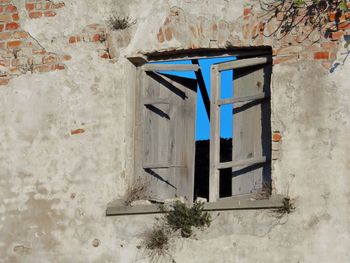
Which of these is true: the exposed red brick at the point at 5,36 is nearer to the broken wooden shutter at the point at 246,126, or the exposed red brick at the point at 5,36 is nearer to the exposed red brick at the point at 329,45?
the broken wooden shutter at the point at 246,126

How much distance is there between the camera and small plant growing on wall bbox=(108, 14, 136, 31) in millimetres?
9469

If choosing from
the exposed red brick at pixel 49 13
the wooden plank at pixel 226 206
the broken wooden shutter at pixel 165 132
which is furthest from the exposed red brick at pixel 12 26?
the wooden plank at pixel 226 206

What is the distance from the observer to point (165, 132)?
9531 millimetres

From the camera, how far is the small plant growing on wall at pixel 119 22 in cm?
947

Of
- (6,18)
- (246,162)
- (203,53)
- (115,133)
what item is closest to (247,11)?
(203,53)

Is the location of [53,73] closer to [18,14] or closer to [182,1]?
[18,14]

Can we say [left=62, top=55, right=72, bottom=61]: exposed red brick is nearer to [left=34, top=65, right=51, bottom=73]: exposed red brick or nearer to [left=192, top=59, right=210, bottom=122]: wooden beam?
[left=34, top=65, right=51, bottom=73]: exposed red brick

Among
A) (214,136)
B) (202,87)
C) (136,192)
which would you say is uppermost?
(202,87)

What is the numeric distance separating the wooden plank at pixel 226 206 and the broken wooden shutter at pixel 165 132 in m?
0.41

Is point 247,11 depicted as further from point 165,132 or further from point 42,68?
point 42,68

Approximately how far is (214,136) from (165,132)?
563mm

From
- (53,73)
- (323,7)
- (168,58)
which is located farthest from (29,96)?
(323,7)

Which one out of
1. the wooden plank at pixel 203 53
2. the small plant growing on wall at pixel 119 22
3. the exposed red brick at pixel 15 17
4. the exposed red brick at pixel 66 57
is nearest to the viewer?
the wooden plank at pixel 203 53

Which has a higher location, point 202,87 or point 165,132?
point 202,87
